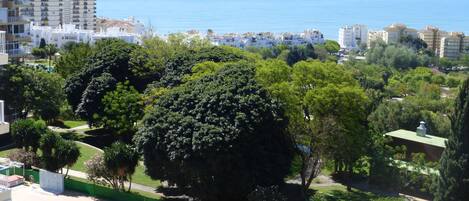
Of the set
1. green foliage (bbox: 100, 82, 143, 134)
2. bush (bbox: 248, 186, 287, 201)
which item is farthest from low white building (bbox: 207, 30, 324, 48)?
bush (bbox: 248, 186, 287, 201)

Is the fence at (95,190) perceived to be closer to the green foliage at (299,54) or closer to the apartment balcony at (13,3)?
the apartment balcony at (13,3)

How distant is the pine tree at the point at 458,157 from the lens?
1622cm

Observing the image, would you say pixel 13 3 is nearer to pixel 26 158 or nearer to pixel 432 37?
pixel 26 158

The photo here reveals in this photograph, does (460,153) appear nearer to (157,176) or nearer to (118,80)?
(157,176)

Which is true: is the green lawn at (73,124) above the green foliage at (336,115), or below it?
below

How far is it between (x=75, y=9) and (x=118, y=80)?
8149 cm

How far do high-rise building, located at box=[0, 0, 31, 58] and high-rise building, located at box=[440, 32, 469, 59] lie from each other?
3428 inches

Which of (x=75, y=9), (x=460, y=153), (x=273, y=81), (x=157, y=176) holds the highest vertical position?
(x=75, y=9)

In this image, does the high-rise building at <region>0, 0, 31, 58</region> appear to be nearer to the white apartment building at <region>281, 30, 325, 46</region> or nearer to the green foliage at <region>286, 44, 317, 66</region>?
the green foliage at <region>286, 44, 317, 66</region>

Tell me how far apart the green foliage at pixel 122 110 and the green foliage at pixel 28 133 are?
4.15 meters

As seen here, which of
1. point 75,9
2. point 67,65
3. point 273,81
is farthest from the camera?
point 75,9

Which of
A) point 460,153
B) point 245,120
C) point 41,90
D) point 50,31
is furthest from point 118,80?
point 50,31

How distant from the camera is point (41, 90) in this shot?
1130 inches

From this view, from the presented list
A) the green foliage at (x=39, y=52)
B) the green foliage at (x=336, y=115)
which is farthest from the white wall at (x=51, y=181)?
the green foliage at (x=39, y=52)
